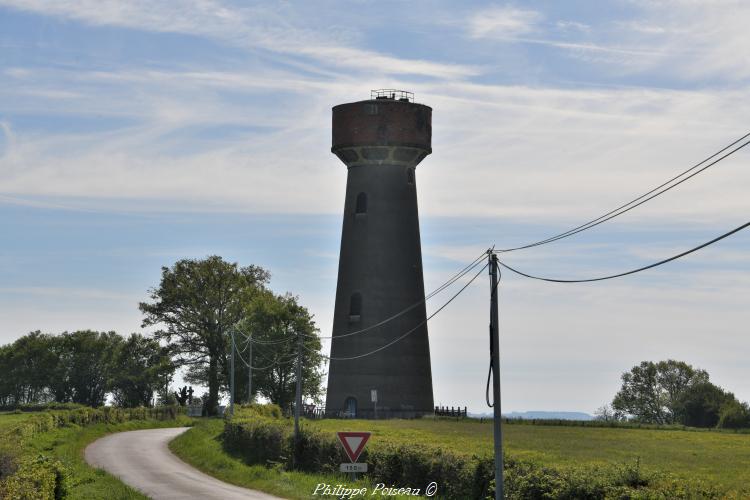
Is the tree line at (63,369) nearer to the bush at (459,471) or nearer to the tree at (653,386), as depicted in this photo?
the tree at (653,386)

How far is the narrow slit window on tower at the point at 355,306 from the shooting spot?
7888cm

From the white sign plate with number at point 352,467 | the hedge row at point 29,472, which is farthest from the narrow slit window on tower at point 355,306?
the white sign plate with number at point 352,467

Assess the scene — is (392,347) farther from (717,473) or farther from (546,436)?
(717,473)

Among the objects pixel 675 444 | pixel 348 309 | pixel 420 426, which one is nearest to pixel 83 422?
pixel 348 309

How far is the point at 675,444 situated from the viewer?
2169 inches

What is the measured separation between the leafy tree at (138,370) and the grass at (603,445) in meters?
39.3

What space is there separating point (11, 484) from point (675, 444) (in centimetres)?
3466

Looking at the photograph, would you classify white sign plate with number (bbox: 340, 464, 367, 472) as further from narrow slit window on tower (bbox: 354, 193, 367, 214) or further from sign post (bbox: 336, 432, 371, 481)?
narrow slit window on tower (bbox: 354, 193, 367, 214)

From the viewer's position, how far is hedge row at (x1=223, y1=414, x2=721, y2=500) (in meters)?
28.8

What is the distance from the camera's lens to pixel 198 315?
109m

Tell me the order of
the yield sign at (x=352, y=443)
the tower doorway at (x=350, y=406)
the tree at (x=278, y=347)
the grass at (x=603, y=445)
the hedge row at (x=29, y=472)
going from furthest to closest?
the tree at (x=278, y=347) < the tower doorway at (x=350, y=406) < the grass at (x=603, y=445) < the yield sign at (x=352, y=443) < the hedge row at (x=29, y=472)

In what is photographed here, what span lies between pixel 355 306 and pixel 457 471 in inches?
1675

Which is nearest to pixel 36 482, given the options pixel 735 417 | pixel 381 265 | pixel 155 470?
pixel 155 470

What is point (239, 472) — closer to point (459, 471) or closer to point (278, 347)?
point (459, 471)
